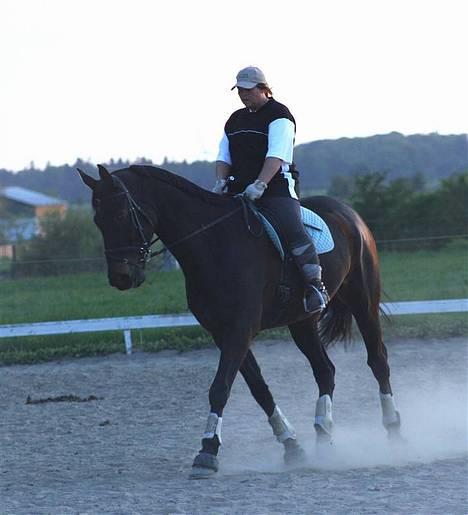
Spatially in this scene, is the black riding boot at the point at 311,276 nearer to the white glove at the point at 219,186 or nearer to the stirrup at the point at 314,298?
the stirrup at the point at 314,298

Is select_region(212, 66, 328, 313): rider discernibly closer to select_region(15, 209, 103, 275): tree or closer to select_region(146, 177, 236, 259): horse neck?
select_region(146, 177, 236, 259): horse neck

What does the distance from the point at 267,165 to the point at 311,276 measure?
910mm

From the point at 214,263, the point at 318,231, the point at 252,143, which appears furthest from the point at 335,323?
the point at 214,263

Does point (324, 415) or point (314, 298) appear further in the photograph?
point (324, 415)

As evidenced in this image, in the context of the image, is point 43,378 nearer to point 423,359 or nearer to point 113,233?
point 423,359

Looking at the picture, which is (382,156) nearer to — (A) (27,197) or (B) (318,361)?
(A) (27,197)

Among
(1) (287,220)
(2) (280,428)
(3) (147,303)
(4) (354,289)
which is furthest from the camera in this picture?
(3) (147,303)

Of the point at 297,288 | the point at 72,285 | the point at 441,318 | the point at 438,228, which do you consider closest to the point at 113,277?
the point at 297,288

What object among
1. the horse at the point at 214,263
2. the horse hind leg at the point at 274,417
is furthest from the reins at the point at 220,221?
the horse hind leg at the point at 274,417

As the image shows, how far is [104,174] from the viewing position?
678cm

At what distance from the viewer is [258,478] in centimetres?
676

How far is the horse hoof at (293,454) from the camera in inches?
299

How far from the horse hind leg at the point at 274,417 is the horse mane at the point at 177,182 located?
1.28 m

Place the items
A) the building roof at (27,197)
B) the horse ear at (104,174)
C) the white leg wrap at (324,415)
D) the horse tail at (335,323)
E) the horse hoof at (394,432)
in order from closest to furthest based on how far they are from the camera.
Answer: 1. the horse ear at (104,174)
2. the white leg wrap at (324,415)
3. the horse hoof at (394,432)
4. the horse tail at (335,323)
5. the building roof at (27,197)
